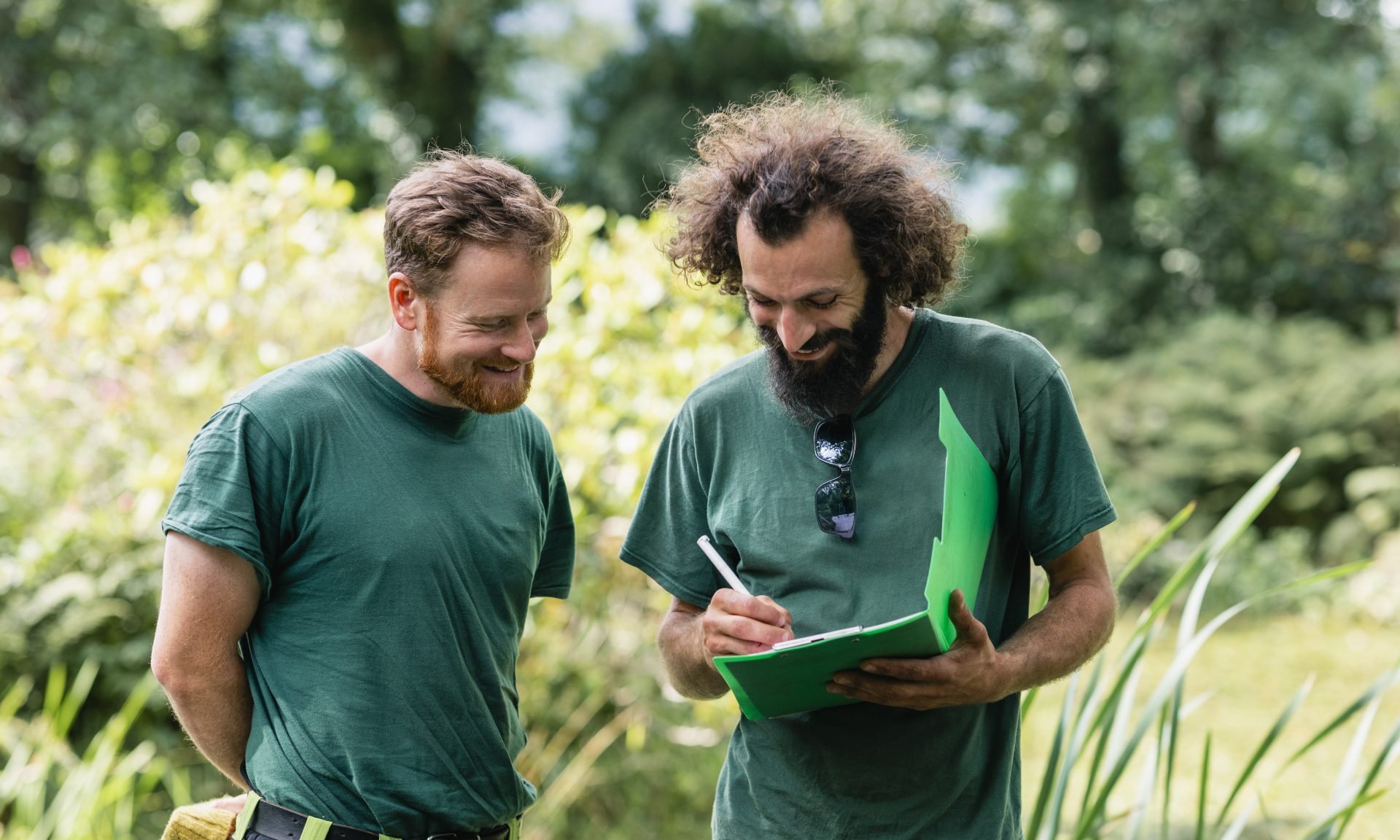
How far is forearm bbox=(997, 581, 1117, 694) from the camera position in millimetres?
1865

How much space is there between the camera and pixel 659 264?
4570mm

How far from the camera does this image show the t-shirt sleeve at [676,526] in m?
2.15

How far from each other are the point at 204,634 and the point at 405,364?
52 cm

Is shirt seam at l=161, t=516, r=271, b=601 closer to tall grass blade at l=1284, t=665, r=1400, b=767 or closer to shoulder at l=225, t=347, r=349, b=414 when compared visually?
shoulder at l=225, t=347, r=349, b=414

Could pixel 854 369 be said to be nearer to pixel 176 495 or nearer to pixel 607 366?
pixel 176 495

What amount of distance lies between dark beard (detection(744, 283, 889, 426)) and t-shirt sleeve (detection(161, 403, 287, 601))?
78cm

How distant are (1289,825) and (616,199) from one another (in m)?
9.33

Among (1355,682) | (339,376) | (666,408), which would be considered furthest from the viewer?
(1355,682)

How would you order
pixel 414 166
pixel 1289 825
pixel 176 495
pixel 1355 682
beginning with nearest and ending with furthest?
pixel 176 495, pixel 414 166, pixel 1289 825, pixel 1355 682

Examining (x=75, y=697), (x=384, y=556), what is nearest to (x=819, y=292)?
(x=384, y=556)

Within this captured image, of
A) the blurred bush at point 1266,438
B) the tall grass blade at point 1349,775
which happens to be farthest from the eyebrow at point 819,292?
the blurred bush at point 1266,438

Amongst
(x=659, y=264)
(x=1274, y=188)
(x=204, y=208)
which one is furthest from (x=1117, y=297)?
(x=204, y=208)

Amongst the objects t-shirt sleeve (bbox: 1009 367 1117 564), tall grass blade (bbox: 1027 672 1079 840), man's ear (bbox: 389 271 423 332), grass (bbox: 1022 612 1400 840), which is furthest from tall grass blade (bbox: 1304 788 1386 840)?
grass (bbox: 1022 612 1400 840)

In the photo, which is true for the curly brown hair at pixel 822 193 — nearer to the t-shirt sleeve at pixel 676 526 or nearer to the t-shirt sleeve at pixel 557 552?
the t-shirt sleeve at pixel 676 526
